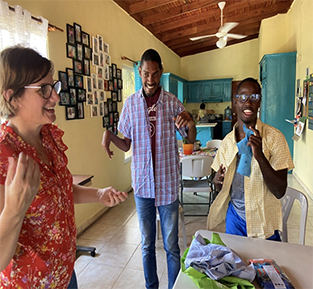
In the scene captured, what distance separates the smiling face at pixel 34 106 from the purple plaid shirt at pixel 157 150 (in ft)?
2.60

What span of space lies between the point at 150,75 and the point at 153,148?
1.57ft

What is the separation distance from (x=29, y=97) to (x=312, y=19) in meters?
4.43

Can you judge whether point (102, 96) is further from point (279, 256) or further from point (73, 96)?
point (279, 256)

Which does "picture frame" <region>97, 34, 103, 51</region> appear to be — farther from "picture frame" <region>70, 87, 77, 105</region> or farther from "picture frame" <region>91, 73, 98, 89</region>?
"picture frame" <region>70, 87, 77, 105</region>

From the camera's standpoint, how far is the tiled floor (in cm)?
211

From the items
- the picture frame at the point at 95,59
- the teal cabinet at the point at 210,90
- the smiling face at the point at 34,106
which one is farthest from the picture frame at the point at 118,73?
the teal cabinet at the point at 210,90

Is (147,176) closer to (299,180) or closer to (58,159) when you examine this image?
(58,159)

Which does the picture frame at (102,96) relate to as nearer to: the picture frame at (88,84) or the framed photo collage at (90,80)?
the framed photo collage at (90,80)

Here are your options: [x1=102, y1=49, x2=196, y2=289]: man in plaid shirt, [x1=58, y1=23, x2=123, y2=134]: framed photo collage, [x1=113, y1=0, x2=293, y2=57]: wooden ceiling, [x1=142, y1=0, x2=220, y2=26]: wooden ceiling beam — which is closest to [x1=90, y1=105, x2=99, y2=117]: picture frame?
[x1=58, y1=23, x2=123, y2=134]: framed photo collage

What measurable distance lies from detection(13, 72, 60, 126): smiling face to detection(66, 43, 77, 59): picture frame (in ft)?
6.38

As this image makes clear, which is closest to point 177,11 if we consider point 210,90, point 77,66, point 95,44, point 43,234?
point 95,44

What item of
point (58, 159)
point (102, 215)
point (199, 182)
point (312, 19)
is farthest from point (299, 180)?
point (58, 159)

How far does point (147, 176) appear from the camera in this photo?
1649 mm

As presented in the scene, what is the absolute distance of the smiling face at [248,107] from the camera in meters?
1.38
